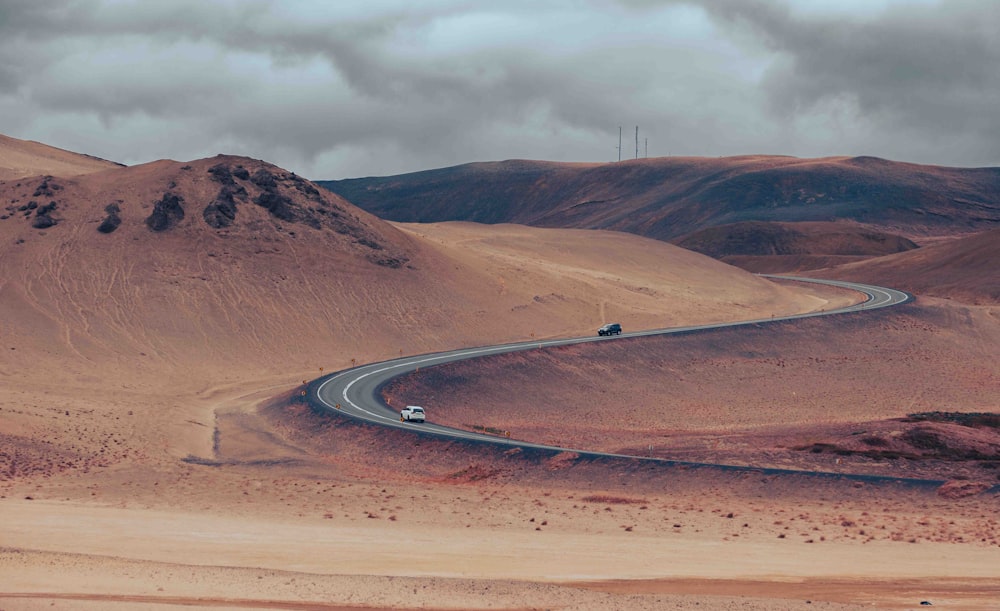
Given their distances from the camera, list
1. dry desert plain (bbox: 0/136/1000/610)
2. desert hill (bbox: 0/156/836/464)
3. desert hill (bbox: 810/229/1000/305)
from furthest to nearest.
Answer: desert hill (bbox: 810/229/1000/305) < desert hill (bbox: 0/156/836/464) < dry desert plain (bbox: 0/136/1000/610)

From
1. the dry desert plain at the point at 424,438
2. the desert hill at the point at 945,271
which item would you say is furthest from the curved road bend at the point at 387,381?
the desert hill at the point at 945,271

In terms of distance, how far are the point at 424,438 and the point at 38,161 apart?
329ft

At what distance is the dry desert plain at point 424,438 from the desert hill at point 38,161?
18889 millimetres

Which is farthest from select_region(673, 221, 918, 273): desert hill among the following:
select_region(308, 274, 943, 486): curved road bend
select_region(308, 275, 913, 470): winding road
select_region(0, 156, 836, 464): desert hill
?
select_region(308, 275, 913, 470): winding road

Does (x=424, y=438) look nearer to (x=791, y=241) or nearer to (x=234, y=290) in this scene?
(x=234, y=290)

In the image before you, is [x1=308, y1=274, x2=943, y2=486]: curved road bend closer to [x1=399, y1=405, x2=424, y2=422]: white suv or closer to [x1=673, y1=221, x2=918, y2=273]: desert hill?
[x1=399, y1=405, x2=424, y2=422]: white suv

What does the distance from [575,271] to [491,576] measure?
89.4 meters

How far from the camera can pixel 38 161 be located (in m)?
124

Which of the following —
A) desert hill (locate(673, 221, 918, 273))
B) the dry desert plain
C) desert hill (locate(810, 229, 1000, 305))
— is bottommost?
the dry desert plain

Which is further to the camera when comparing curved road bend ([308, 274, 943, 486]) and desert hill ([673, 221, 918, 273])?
desert hill ([673, 221, 918, 273])

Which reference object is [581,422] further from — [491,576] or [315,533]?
[491,576]

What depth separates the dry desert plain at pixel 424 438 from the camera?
71.2 ft

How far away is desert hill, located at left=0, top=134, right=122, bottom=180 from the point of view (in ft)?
355

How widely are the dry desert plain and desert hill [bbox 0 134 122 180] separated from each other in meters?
18.9
